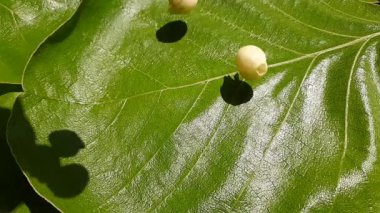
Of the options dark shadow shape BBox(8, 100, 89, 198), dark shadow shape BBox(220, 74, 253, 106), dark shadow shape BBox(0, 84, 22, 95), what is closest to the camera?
dark shadow shape BBox(8, 100, 89, 198)

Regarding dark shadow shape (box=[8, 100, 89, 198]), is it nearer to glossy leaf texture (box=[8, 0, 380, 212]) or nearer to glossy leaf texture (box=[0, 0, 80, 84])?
glossy leaf texture (box=[8, 0, 380, 212])

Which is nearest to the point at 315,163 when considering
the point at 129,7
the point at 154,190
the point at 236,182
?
the point at 236,182

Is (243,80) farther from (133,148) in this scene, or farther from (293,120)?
(133,148)

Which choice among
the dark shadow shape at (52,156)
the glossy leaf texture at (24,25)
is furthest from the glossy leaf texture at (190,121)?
the glossy leaf texture at (24,25)

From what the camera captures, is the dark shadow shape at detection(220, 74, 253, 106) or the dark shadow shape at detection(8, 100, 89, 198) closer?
the dark shadow shape at detection(8, 100, 89, 198)

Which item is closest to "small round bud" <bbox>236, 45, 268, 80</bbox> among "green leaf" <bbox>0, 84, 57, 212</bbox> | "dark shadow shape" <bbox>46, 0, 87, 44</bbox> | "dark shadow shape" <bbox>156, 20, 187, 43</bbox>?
"dark shadow shape" <bbox>156, 20, 187, 43</bbox>

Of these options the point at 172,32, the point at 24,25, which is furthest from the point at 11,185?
the point at 172,32
